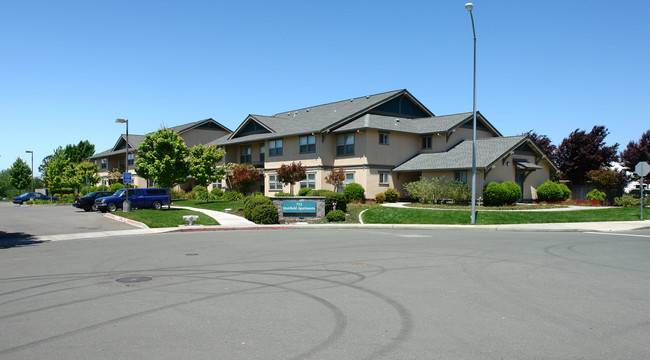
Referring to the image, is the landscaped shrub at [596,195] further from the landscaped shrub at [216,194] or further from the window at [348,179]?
the landscaped shrub at [216,194]

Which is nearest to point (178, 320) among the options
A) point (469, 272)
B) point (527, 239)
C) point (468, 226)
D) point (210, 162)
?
point (469, 272)

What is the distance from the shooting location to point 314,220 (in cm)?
2781

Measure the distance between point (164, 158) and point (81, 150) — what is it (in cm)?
6479

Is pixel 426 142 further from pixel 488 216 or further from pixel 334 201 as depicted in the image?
pixel 334 201

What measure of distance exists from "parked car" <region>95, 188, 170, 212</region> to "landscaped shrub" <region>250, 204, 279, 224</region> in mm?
10949

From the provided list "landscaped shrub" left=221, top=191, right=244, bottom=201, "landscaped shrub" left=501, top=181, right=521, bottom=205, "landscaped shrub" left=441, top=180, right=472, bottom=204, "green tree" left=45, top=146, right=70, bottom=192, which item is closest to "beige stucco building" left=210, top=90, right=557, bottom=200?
"landscaped shrub" left=441, top=180, right=472, bottom=204

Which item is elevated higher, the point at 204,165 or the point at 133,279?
the point at 204,165

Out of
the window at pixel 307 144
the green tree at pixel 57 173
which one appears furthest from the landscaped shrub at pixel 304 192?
the green tree at pixel 57 173

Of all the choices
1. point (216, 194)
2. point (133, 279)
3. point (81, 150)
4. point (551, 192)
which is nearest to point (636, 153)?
point (551, 192)

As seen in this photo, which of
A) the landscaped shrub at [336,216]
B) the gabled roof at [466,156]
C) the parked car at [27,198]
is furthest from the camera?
the parked car at [27,198]

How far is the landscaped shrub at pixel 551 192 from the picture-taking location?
37.1m

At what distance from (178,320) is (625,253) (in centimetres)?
1211

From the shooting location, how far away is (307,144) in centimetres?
3997

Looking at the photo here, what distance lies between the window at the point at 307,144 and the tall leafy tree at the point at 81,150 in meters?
65.4
